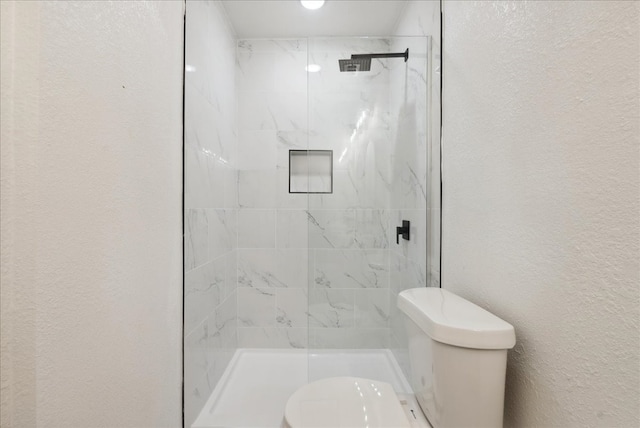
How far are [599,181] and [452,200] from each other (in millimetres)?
736

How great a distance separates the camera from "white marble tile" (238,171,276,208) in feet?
7.27

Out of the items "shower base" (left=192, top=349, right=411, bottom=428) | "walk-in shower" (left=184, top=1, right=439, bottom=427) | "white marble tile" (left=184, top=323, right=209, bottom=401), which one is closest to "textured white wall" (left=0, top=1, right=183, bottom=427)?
"white marble tile" (left=184, top=323, right=209, bottom=401)

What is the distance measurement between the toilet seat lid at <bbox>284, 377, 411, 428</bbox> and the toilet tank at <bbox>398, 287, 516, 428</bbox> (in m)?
0.14

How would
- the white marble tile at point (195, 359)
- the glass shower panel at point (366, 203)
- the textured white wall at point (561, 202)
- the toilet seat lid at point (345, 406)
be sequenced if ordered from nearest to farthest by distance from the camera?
the textured white wall at point (561, 202), the toilet seat lid at point (345, 406), the white marble tile at point (195, 359), the glass shower panel at point (366, 203)

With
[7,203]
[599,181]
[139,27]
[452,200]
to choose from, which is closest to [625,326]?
[599,181]

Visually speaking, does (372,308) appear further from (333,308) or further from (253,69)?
(253,69)

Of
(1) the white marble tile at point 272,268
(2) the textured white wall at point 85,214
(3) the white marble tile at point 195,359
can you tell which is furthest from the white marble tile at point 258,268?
(2) the textured white wall at point 85,214

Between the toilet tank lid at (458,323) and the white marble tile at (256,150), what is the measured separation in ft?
4.83

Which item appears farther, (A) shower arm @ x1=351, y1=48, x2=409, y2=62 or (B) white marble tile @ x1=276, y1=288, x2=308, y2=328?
(B) white marble tile @ x1=276, y1=288, x2=308, y2=328

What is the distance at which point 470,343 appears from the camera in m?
0.81

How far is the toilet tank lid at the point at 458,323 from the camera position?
80 centimetres

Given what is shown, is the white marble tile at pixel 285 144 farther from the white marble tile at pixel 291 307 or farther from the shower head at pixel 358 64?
the white marble tile at pixel 291 307

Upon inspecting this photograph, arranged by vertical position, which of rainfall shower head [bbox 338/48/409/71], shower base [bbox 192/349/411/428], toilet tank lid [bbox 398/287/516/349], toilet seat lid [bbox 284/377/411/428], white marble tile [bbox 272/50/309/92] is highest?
white marble tile [bbox 272/50/309/92]

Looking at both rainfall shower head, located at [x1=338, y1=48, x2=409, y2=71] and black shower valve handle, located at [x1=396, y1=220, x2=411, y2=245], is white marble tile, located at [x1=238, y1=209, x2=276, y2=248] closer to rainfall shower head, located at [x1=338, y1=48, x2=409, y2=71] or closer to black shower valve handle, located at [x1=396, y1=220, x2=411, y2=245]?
black shower valve handle, located at [x1=396, y1=220, x2=411, y2=245]
